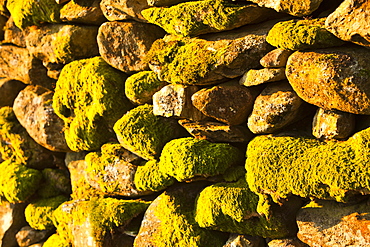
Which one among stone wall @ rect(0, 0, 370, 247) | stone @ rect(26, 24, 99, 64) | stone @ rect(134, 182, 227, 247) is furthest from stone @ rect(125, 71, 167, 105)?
stone @ rect(134, 182, 227, 247)

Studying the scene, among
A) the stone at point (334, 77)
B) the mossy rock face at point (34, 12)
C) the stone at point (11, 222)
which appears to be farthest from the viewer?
the stone at point (11, 222)

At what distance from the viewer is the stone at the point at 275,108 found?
11.5 ft

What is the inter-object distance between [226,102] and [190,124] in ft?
1.59

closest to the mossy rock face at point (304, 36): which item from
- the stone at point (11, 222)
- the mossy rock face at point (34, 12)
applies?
the mossy rock face at point (34, 12)

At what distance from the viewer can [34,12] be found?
5.27 metres

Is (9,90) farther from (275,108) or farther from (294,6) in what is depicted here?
(294,6)

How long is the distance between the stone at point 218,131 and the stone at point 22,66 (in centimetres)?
250

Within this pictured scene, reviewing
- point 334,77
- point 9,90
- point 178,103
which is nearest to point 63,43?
point 9,90

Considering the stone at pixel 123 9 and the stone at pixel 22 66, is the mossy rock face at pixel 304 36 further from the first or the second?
the stone at pixel 22 66

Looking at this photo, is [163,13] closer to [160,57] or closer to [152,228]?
[160,57]

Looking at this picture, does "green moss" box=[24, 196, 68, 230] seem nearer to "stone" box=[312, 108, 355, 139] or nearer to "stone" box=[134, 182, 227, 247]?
"stone" box=[134, 182, 227, 247]

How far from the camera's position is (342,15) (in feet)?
10.2

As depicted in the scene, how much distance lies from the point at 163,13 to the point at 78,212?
2.39m

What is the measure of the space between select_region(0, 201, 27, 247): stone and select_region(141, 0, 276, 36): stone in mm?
3349
